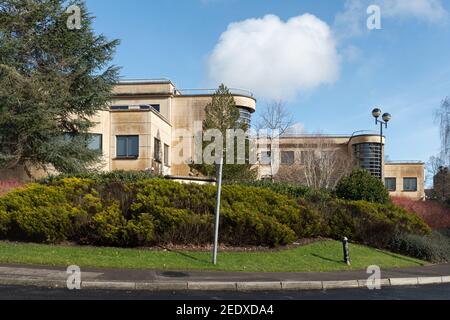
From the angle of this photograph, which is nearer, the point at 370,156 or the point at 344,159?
the point at 344,159

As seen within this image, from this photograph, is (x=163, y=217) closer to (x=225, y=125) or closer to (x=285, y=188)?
(x=285, y=188)

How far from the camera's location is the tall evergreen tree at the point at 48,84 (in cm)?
2588

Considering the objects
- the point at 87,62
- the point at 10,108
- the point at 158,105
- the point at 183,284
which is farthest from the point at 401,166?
the point at 183,284

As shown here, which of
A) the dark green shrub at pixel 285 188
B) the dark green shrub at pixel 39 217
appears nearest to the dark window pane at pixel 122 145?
the dark green shrub at pixel 285 188

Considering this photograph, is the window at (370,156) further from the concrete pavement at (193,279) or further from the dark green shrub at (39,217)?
the dark green shrub at (39,217)

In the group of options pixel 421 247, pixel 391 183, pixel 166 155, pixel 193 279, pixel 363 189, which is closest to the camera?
pixel 193 279

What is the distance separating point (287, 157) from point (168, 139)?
593 inches

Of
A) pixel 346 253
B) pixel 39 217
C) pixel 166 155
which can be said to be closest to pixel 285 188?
pixel 346 253

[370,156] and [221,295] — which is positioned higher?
[370,156]

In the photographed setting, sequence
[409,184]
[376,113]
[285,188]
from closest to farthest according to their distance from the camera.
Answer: [285,188] → [376,113] → [409,184]

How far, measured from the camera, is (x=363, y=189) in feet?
65.6

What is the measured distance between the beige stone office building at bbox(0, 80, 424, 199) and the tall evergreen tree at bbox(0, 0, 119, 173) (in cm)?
291

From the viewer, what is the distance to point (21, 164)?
2872 cm

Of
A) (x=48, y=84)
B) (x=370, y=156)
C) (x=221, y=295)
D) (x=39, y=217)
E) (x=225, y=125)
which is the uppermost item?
(x=48, y=84)
